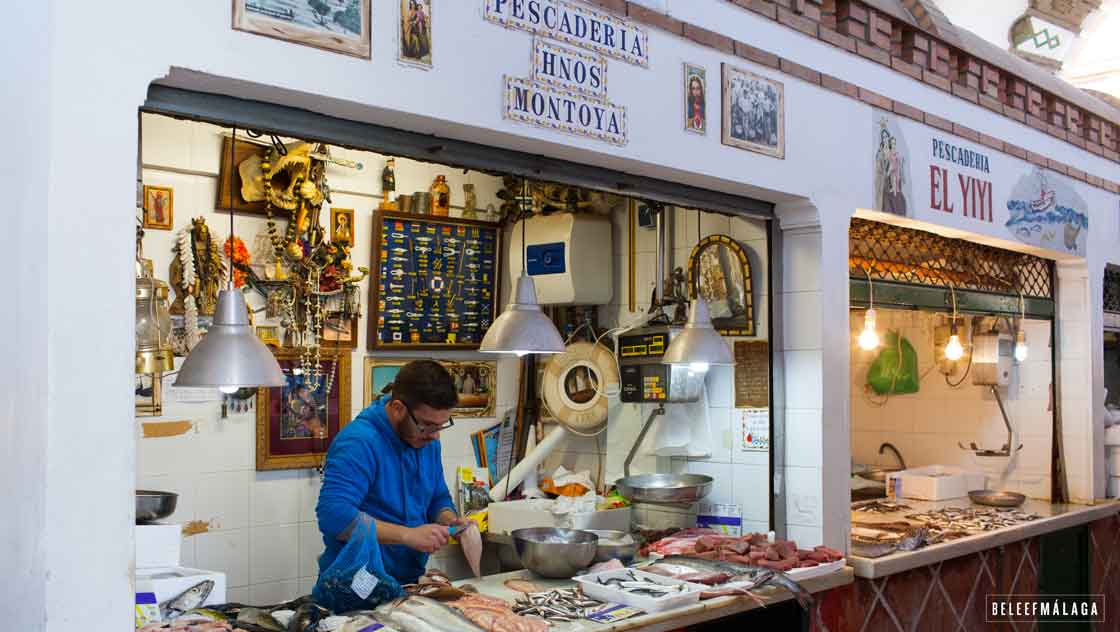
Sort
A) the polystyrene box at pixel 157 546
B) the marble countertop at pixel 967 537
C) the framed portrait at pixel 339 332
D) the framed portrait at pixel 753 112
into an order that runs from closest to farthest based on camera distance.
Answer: the polystyrene box at pixel 157 546, the framed portrait at pixel 753 112, the marble countertop at pixel 967 537, the framed portrait at pixel 339 332

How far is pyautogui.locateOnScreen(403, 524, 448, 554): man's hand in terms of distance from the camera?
4.60 metres

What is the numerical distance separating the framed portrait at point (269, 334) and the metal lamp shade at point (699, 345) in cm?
253

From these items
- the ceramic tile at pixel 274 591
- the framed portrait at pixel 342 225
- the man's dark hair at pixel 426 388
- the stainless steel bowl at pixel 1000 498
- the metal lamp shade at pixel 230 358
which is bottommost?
the ceramic tile at pixel 274 591

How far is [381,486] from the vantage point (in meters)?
4.80

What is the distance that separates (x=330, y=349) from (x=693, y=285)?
2345mm

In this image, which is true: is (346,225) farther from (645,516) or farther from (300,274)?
(645,516)

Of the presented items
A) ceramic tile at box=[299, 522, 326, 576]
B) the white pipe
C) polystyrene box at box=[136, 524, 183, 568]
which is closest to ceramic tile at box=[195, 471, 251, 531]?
ceramic tile at box=[299, 522, 326, 576]

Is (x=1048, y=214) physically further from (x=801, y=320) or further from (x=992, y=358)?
(x=801, y=320)

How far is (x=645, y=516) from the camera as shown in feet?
21.5

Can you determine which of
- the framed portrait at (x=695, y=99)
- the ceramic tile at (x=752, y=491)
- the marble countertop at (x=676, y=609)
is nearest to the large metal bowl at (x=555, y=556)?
the marble countertop at (x=676, y=609)

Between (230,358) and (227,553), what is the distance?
3018 millimetres

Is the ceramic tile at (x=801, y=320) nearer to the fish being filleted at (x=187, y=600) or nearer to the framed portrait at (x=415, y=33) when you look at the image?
the framed portrait at (x=415, y=33)

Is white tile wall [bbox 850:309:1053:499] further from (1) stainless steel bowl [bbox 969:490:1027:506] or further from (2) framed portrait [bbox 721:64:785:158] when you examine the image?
(2) framed portrait [bbox 721:64:785:158]

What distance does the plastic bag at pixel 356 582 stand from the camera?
4.23 meters
